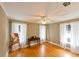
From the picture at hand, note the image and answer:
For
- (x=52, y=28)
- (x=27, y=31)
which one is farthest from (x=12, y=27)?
(x=52, y=28)

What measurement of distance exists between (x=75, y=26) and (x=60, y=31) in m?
1.68

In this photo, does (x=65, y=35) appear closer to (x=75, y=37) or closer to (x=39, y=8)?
(x=75, y=37)

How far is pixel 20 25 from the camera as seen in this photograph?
6.11m

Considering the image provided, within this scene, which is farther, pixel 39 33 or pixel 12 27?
pixel 39 33

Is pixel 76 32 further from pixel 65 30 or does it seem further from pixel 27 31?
pixel 27 31

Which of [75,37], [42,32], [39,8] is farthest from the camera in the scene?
[42,32]

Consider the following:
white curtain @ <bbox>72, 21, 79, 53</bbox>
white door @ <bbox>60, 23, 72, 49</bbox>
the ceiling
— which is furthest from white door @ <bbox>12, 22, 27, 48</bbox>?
white curtain @ <bbox>72, 21, 79, 53</bbox>

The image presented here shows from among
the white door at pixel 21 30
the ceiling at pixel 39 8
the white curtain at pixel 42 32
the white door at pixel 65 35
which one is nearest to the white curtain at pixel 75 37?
the white door at pixel 65 35

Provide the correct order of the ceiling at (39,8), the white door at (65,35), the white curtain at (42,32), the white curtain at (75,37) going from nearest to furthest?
the ceiling at (39,8) → the white curtain at (75,37) → the white door at (65,35) → the white curtain at (42,32)

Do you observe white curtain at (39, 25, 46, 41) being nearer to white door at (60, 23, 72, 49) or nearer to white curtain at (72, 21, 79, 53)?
white door at (60, 23, 72, 49)

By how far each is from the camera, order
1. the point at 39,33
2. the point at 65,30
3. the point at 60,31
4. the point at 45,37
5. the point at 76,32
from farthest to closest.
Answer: the point at 45,37 → the point at 39,33 → the point at 60,31 → the point at 65,30 → the point at 76,32

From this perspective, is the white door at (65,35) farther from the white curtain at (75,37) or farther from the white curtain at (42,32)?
the white curtain at (42,32)

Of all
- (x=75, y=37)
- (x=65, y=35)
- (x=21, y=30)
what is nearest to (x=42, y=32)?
(x=21, y=30)

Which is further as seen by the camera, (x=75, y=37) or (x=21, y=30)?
(x=21, y=30)
